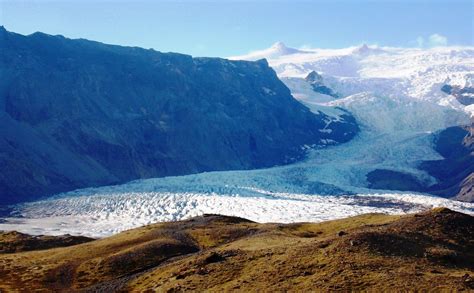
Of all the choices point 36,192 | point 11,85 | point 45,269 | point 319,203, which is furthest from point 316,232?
point 11,85

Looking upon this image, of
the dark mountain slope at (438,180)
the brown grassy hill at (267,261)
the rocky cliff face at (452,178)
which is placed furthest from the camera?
the rocky cliff face at (452,178)

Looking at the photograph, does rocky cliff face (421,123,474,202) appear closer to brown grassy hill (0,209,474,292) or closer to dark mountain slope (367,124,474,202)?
dark mountain slope (367,124,474,202)

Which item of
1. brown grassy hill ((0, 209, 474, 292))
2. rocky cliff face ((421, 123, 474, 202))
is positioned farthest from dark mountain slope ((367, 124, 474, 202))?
brown grassy hill ((0, 209, 474, 292))

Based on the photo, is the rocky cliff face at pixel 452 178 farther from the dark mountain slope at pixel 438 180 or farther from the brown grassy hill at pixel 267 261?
the brown grassy hill at pixel 267 261

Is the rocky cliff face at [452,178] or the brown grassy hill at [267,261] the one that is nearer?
the brown grassy hill at [267,261]

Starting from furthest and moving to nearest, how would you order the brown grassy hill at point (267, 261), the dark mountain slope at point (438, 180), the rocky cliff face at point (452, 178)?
1. the rocky cliff face at point (452, 178)
2. the dark mountain slope at point (438, 180)
3. the brown grassy hill at point (267, 261)

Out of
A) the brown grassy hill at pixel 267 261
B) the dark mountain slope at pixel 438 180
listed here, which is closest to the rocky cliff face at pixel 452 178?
the dark mountain slope at pixel 438 180

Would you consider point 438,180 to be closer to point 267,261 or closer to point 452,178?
point 452,178

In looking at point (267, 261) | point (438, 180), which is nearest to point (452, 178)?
point (438, 180)

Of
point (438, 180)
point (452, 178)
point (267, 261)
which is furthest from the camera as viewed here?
point (452, 178)
